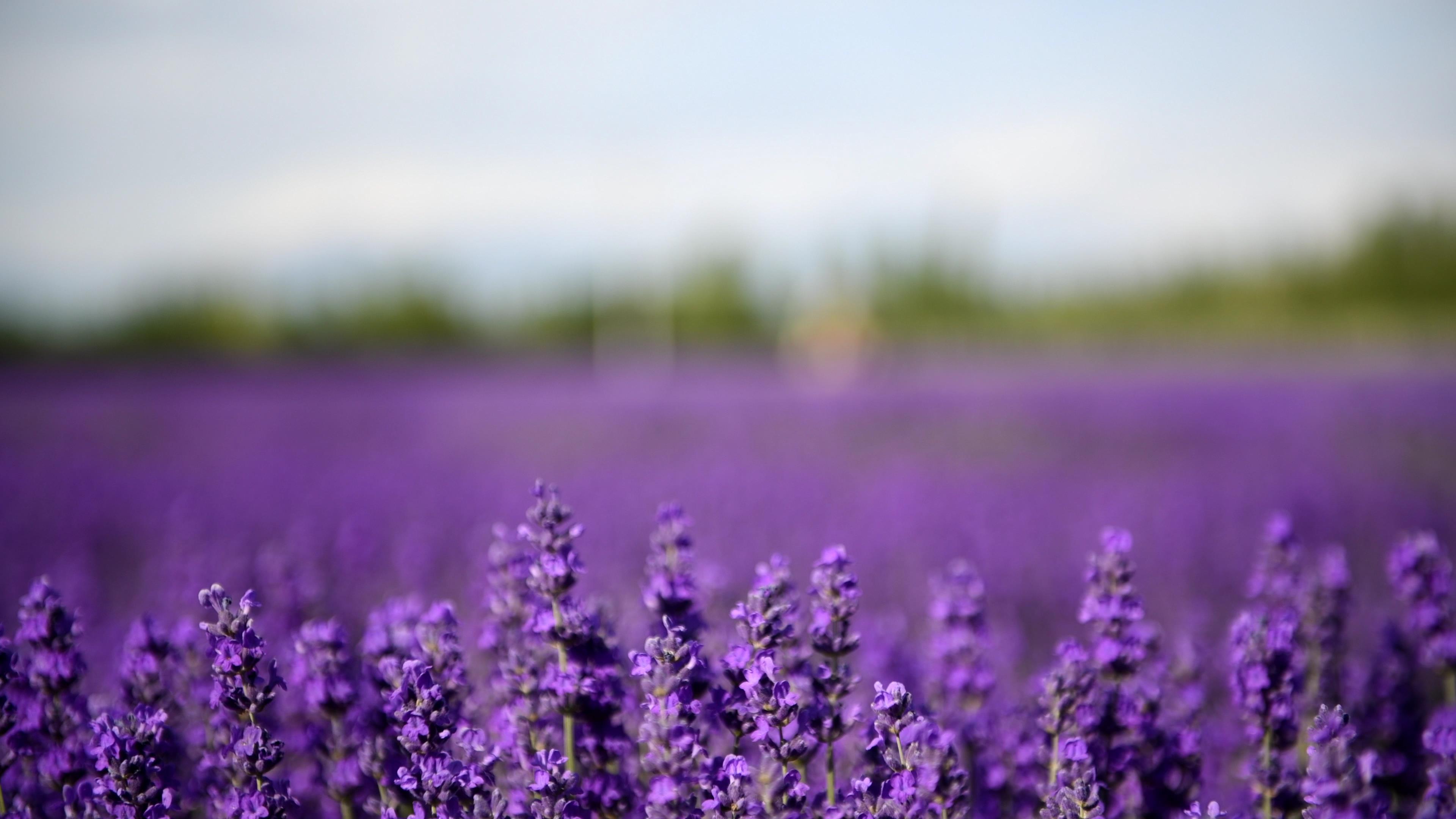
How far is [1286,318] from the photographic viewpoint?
32.5 m

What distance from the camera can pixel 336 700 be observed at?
1.54m

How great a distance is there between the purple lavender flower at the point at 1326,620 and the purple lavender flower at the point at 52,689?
6.85 feet

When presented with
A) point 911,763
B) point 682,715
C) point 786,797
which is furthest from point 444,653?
point 911,763

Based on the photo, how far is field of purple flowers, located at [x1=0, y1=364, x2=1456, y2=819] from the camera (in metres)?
1.31

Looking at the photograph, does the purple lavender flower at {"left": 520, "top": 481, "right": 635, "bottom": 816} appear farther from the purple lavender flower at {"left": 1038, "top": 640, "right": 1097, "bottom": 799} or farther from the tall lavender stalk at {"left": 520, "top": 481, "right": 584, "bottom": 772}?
the purple lavender flower at {"left": 1038, "top": 640, "right": 1097, "bottom": 799}

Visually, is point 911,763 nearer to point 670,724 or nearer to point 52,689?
point 670,724

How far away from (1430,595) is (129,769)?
2092mm

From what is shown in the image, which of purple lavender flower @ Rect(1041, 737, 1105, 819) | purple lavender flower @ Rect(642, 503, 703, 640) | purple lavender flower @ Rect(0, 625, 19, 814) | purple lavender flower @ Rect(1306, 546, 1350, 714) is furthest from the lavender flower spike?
purple lavender flower @ Rect(1306, 546, 1350, 714)

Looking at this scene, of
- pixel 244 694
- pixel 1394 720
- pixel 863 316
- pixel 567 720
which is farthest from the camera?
pixel 863 316

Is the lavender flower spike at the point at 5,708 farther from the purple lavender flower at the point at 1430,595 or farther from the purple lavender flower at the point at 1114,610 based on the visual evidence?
the purple lavender flower at the point at 1430,595

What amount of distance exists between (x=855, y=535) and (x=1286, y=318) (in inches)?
1295

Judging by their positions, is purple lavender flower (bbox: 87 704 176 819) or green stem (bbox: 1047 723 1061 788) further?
green stem (bbox: 1047 723 1061 788)

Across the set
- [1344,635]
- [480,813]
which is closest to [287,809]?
[480,813]

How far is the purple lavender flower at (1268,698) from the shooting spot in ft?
4.88
